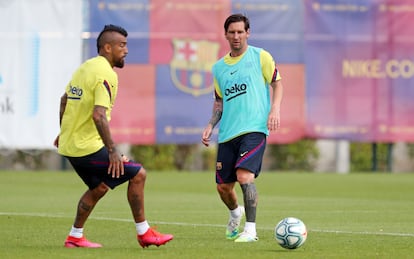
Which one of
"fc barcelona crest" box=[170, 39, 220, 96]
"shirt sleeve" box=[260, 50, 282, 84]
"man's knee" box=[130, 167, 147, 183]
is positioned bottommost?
"man's knee" box=[130, 167, 147, 183]

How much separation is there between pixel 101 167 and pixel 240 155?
1.76 metres

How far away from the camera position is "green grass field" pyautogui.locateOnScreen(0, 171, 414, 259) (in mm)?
10789

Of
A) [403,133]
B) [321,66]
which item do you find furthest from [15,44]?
[403,133]

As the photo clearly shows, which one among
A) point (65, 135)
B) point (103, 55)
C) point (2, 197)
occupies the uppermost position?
point (103, 55)

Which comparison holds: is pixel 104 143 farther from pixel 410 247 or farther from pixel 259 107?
pixel 410 247

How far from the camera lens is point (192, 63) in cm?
2678

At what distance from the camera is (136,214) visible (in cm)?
1086

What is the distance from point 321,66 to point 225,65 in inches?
609

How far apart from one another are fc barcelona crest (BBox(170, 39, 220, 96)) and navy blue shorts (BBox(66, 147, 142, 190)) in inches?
628

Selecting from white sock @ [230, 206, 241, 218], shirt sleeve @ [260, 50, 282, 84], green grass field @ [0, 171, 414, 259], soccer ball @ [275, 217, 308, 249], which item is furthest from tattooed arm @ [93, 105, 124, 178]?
shirt sleeve @ [260, 50, 282, 84]

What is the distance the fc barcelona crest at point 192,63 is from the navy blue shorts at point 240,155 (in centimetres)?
1450

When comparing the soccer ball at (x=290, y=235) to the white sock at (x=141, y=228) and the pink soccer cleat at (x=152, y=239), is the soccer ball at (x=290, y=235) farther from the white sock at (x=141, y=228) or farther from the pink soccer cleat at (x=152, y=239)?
the white sock at (x=141, y=228)

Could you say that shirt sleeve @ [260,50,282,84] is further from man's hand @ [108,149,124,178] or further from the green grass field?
man's hand @ [108,149,124,178]

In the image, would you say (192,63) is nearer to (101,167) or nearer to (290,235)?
(101,167)
